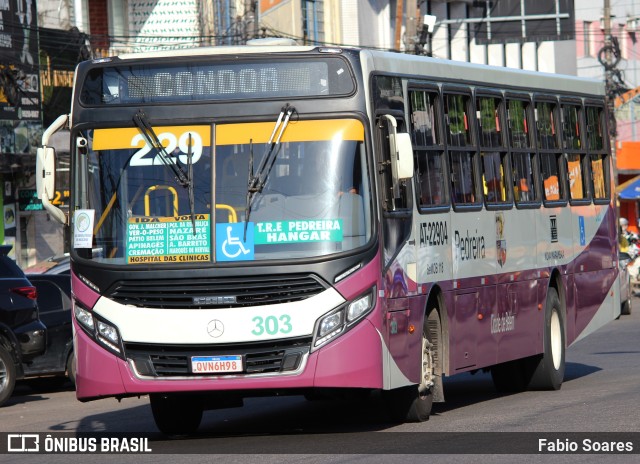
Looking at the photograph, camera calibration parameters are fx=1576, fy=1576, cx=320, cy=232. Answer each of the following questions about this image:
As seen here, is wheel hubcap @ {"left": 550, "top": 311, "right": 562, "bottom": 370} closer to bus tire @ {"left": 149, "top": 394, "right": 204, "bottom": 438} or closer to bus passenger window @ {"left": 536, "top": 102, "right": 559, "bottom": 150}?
bus passenger window @ {"left": 536, "top": 102, "right": 559, "bottom": 150}

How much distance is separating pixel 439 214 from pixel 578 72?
6056 centimetres

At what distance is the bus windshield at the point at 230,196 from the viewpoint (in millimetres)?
11648

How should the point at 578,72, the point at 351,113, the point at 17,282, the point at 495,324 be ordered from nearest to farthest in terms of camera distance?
the point at 351,113
the point at 495,324
the point at 17,282
the point at 578,72

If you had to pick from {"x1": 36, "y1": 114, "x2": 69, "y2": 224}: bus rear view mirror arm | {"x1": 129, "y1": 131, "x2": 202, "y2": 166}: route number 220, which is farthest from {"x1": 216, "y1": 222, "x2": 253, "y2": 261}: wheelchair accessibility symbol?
{"x1": 36, "y1": 114, "x2": 69, "y2": 224}: bus rear view mirror arm

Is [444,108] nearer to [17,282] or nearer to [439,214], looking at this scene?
[439,214]

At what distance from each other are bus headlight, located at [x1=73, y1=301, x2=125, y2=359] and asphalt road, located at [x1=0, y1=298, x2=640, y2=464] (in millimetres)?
853

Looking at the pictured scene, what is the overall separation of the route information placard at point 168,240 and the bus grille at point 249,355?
66cm

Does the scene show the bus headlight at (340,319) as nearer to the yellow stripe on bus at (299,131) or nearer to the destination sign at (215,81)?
the yellow stripe on bus at (299,131)

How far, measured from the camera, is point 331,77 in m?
12.0

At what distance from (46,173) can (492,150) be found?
4715 millimetres

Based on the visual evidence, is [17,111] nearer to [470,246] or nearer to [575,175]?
[575,175]

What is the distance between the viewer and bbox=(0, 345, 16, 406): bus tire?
1795 cm

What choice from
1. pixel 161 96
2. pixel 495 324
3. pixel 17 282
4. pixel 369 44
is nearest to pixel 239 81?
pixel 161 96

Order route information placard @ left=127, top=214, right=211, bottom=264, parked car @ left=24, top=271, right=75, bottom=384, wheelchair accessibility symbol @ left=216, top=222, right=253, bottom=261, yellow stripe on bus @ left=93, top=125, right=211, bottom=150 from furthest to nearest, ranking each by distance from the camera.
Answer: parked car @ left=24, top=271, right=75, bottom=384, yellow stripe on bus @ left=93, top=125, right=211, bottom=150, route information placard @ left=127, top=214, right=211, bottom=264, wheelchair accessibility symbol @ left=216, top=222, right=253, bottom=261
